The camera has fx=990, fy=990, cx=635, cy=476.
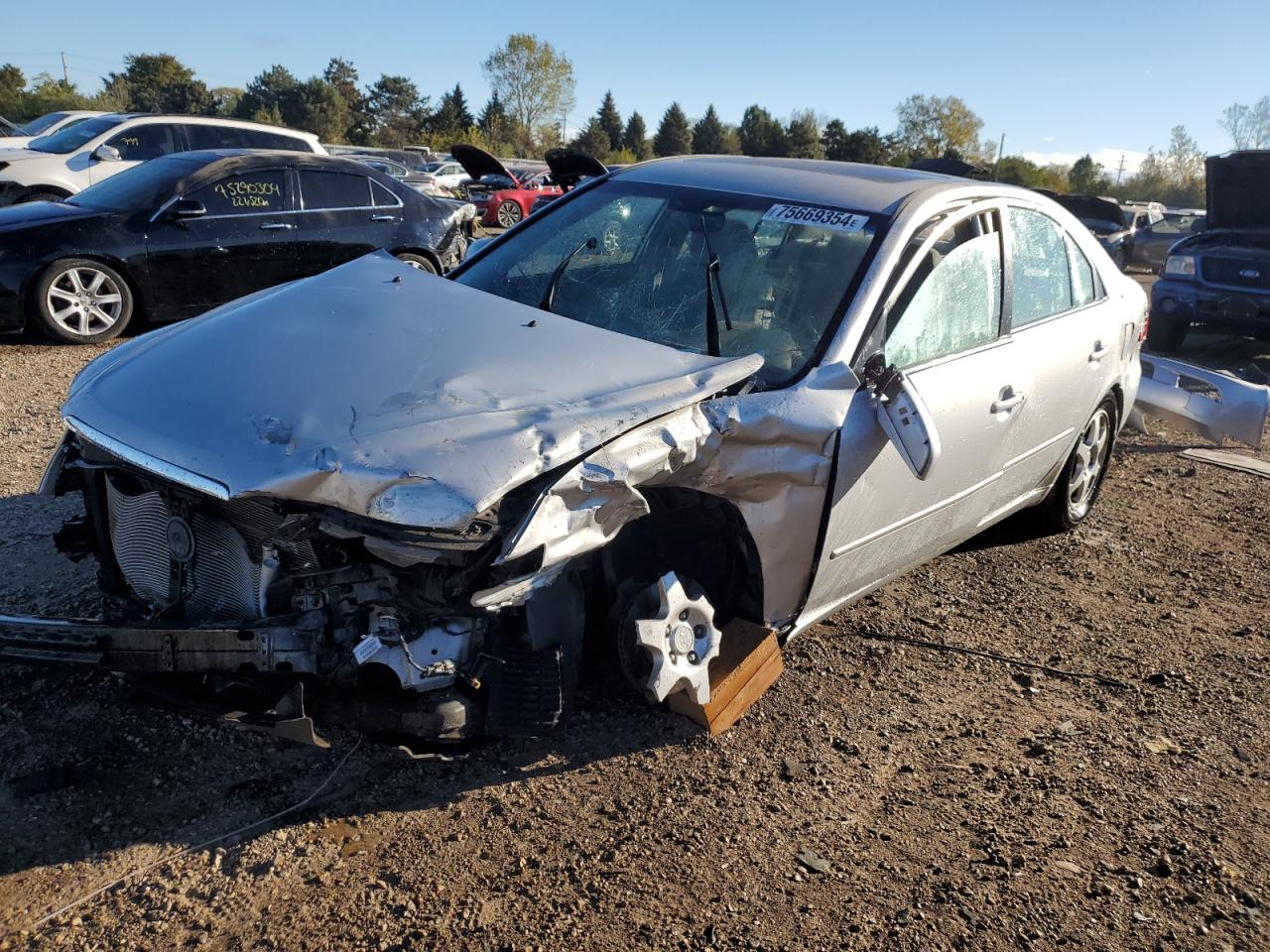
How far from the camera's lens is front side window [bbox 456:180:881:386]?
3324 mm

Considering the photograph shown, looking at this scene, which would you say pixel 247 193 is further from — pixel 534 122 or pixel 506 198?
pixel 534 122

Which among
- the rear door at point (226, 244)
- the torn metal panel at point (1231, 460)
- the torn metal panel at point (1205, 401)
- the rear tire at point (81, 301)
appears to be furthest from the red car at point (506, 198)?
the torn metal panel at point (1231, 460)

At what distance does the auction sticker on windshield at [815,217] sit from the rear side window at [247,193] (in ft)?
19.1

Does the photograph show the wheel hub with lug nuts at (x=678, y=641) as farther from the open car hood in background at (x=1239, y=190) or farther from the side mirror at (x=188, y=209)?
the open car hood in background at (x=1239, y=190)

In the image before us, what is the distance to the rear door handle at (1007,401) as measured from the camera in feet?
12.2

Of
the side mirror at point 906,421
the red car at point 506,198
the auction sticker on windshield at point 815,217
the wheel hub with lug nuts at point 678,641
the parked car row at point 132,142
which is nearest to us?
the wheel hub with lug nuts at point 678,641

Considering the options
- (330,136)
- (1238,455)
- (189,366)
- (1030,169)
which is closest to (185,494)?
(189,366)

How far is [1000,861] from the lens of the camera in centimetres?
271

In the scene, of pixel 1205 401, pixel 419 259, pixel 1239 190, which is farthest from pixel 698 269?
pixel 1239 190

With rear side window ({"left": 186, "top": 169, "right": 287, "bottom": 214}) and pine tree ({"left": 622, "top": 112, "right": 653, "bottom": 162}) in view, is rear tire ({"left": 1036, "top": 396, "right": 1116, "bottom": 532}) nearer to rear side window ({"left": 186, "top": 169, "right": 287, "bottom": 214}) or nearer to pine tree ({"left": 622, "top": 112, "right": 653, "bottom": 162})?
rear side window ({"left": 186, "top": 169, "right": 287, "bottom": 214})

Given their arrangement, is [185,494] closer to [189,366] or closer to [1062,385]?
[189,366]

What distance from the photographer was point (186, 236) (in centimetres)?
767

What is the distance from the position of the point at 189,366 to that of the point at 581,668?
1536 mm

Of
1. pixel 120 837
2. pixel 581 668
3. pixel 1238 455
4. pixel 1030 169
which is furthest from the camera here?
pixel 1030 169
